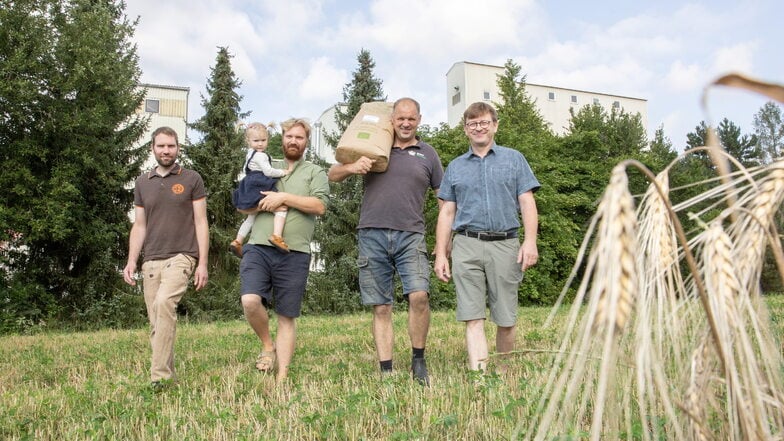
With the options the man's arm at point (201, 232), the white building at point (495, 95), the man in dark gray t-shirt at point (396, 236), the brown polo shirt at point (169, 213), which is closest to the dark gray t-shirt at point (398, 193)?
the man in dark gray t-shirt at point (396, 236)

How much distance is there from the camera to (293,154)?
5742 millimetres

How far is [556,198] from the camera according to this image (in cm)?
2703

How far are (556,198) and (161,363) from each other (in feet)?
79.1

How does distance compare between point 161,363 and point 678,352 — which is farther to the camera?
point 161,363

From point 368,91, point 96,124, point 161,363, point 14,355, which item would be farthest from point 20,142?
point 161,363

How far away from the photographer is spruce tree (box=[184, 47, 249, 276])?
21219 millimetres

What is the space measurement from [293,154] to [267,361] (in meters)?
2.13

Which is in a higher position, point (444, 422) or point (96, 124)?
point (96, 124)

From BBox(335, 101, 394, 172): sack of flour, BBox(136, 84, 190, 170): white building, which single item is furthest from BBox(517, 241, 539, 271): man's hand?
BBox(136, 84, 190, 170): white building

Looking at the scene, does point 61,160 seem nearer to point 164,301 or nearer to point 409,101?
point 164,301

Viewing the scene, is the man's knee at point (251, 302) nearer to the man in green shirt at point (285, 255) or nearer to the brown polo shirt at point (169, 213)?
the man in green shirt at point (285, 255)

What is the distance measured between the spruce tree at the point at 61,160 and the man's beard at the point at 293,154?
13103mm

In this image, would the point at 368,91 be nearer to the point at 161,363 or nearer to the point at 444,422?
the point at 161,363

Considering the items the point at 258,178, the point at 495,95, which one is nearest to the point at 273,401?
the point at 258,178
